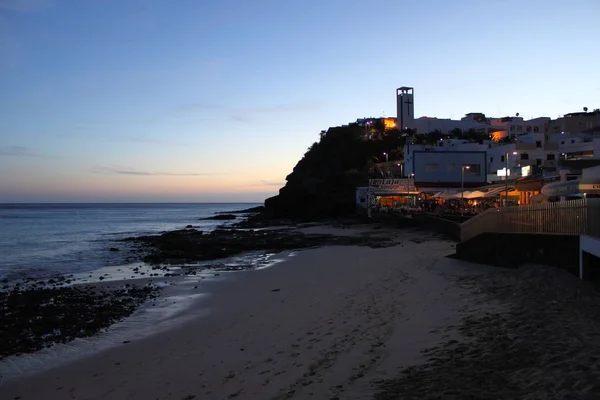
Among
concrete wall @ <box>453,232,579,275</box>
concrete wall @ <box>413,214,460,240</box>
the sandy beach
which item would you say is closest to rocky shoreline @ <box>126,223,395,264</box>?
concrete wall @ <box>413,214,460,240</box>

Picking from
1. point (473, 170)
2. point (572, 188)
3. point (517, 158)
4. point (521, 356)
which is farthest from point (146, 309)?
point (473, 170)

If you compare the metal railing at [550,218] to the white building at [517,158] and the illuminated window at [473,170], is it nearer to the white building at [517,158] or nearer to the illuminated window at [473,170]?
the white building at [517,158]

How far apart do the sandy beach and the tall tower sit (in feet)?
330

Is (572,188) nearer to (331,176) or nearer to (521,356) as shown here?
(521,356)

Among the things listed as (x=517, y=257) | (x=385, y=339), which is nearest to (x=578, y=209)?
(x=517, y=257)

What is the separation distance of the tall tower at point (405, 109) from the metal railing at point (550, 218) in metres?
95.3

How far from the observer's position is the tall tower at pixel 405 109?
11194 centimetres

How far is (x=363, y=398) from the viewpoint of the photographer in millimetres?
6102

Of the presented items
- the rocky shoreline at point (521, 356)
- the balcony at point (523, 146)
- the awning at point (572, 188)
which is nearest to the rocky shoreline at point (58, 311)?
the rocky shoreline at point (521, 356)

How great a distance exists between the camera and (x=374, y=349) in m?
8.28

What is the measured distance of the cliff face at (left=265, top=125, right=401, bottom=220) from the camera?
3041 inches

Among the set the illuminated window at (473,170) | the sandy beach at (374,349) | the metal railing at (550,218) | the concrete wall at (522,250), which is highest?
the illuminated window at (473,170)

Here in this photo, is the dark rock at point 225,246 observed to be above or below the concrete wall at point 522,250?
below

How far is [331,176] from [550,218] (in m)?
75.5
